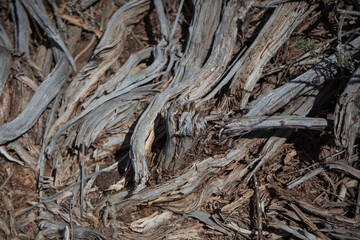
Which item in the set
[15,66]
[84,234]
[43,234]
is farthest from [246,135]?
[15,66]

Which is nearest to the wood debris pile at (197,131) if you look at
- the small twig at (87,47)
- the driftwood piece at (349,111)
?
the driftwood piece at (349,111)

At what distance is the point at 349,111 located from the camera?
7.13 ft

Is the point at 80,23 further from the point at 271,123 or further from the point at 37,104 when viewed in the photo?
the point at 271,123

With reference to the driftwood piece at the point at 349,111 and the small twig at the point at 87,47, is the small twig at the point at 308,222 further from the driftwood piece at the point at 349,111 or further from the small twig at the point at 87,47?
the small twig at the point at 87,47

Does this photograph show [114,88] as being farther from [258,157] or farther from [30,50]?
[258,157]

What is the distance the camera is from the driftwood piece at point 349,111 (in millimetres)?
2150

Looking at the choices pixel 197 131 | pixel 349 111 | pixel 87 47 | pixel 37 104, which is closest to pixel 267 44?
pixel 349 111

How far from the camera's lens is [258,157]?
254cm

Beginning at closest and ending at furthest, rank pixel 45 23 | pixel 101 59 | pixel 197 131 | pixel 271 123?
pixel 197 131
pixel 271 123
pixel 101 59
pixel 45 23

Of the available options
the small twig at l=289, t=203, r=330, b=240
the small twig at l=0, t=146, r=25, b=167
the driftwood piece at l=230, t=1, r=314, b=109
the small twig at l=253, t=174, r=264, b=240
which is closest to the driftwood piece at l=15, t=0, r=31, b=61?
the small twig at l=0, t=146, r=25, b=167

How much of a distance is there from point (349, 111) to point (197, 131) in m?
1.16

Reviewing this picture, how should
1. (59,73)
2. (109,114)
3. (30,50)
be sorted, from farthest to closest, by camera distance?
(30,50)
(59,73)
(109,114)

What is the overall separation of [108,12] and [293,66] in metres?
2.28

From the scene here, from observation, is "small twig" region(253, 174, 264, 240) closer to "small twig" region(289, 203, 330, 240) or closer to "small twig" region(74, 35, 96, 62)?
"small twig" region(289, 203, 330, 240)
